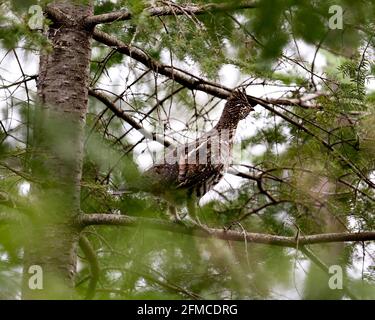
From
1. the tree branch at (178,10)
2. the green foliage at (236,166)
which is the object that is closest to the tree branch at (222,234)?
the green foliage at (236,166)

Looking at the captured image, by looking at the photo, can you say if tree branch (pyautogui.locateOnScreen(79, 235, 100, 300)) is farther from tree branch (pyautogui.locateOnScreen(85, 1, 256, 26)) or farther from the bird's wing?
tree branch (pyautogui.locateOnScreen(85, 1, 256, 26))

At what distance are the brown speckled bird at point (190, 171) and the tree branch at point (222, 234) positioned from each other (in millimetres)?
275

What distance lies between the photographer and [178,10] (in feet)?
13.5

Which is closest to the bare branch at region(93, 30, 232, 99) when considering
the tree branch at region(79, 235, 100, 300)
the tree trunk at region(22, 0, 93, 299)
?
the tree trunk at region(22, 0, 93, 299)

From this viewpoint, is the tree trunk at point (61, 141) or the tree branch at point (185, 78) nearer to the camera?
the tree trunk at point (61, 141)

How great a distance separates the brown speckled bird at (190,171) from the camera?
436 cm

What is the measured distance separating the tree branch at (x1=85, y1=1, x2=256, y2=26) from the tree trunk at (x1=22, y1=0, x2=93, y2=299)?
0.39ft

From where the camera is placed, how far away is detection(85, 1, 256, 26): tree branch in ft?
12.4

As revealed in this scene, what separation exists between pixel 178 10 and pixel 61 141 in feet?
3.21

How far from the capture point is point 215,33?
4.16 meters

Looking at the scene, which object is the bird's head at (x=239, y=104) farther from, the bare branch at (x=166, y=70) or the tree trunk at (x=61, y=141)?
the tree trunk at (x=61, y=141)

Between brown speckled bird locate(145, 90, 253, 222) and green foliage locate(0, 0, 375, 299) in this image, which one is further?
brown speckled bird locate(145, 90, 253, 222)

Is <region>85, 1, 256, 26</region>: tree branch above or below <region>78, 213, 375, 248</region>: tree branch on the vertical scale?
above
